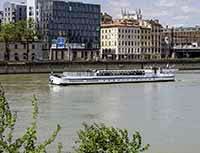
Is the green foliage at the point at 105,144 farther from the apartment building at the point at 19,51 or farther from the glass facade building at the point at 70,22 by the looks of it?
the glass facade building at the point at 70,22

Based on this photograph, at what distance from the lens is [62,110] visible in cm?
2820

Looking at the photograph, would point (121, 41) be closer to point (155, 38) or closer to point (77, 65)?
point (155, 38)

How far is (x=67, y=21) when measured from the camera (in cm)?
10600

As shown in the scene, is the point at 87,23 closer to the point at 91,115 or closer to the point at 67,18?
the point at 67,18

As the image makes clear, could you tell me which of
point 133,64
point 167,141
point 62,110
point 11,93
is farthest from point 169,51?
point 167,141

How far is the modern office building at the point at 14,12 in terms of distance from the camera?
116375 millimetres

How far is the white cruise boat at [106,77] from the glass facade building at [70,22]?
143 feet

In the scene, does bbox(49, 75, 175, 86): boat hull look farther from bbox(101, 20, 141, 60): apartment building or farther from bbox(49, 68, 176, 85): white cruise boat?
bbox(101, 20, 141, 60): apartment building

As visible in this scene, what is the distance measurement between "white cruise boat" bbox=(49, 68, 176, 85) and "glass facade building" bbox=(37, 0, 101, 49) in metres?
43.6

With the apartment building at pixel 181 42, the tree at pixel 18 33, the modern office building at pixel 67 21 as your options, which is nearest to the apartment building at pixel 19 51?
the tree at pixel 18 33

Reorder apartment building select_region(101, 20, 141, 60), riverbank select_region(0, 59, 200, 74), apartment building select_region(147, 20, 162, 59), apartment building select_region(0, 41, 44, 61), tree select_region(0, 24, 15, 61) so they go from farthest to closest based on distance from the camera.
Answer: apartment building select_region(147, 20, 162, 59) < apartment building select_region(101, 20, 141, 60) < apartment building select_region(0, 41, 44, 61) < tree select_region(0, 24, 15, 61) < riverbank select_region(0, 59, 200, 74)

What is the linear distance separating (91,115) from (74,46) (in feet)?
250

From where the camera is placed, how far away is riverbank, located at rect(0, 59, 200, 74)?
7544cm

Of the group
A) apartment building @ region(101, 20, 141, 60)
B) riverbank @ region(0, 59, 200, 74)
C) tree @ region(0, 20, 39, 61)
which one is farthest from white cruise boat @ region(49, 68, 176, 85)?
apartment building @ region(101, 20, 141, 60)
